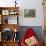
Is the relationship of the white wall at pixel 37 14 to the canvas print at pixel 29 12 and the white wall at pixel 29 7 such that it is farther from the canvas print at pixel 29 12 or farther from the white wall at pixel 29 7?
the canvas print at pixel 29 12

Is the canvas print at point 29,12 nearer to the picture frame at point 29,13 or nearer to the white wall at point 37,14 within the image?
the picture frame at point 29,13

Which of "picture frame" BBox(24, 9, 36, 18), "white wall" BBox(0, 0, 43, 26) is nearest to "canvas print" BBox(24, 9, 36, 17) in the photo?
"picture frame" BBox(24, 9, 36, 18)

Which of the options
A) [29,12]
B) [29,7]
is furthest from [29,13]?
[29,7]

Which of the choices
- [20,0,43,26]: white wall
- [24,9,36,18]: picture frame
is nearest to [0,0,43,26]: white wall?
[20,0,43,26]: white wall

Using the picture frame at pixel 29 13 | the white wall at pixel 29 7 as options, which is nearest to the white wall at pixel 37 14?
the white wall at pixel 29 7

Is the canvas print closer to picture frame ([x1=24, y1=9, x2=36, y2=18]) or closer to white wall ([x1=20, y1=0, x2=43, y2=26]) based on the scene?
picture frame ([x1=24, y1=9, x2=36, y2=18])

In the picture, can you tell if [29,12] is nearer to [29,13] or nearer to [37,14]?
[29,13]

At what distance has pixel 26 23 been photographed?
530 centimetres

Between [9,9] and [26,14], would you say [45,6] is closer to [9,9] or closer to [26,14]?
[26,14]

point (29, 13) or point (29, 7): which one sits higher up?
point (29, 7)

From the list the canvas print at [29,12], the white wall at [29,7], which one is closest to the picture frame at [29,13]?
the canvas print at [29,12]

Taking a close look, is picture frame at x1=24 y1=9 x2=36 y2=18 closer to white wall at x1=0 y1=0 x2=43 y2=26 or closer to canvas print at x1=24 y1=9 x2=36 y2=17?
canvas print at x1=24 y1=9 x2=36 y2=17

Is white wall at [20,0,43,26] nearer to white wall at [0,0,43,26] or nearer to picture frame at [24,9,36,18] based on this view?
white wall at [0,0,43,26]

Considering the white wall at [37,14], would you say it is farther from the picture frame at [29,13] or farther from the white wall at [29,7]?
the picture frame at [29,13]
